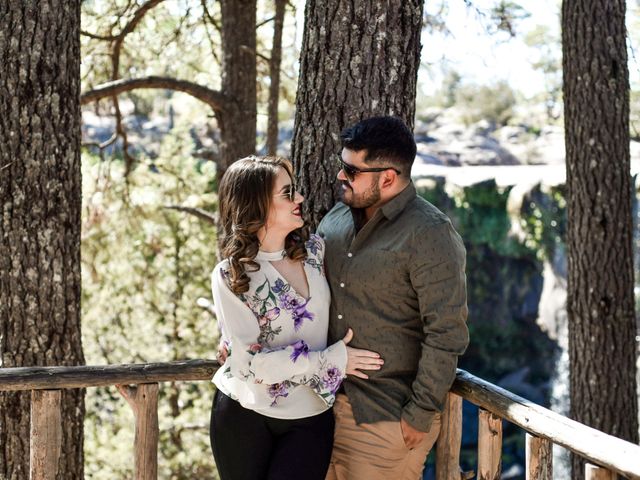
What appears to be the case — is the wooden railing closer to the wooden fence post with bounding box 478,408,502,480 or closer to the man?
the wooden fence post with bounding box 478,408,502,480

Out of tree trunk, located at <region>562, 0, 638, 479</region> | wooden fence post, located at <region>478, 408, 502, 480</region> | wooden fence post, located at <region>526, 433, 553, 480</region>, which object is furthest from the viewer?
tree trunk, located at <region>562, 0, 638, 479</region>

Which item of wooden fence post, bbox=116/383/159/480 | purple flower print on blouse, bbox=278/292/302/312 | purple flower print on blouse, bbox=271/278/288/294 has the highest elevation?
purple flower print on blouse, bbox=271/278/288/294

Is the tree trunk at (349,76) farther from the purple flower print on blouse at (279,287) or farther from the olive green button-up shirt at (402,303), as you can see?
the purple flower print on blouse at (279,287)

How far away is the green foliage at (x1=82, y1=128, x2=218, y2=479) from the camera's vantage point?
12.3m

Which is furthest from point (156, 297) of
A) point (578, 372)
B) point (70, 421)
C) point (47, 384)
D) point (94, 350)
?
point (47, 384)

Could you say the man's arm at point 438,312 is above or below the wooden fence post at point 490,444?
above

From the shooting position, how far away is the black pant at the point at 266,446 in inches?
103

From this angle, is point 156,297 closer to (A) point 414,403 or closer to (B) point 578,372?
(B) point 578,372

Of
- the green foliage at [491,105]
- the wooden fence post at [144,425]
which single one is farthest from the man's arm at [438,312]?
the green foliage at [491,105]

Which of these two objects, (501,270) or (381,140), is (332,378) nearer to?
(381,140)

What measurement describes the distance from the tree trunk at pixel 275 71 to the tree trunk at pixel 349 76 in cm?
434

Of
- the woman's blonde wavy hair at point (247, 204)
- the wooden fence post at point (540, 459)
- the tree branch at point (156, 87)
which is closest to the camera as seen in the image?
the wooden fence post at point (540, 459)

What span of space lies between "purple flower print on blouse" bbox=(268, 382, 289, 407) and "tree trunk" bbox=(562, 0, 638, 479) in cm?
385

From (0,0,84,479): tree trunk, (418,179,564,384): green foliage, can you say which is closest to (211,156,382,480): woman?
(0,0,84,479): tree trunk
